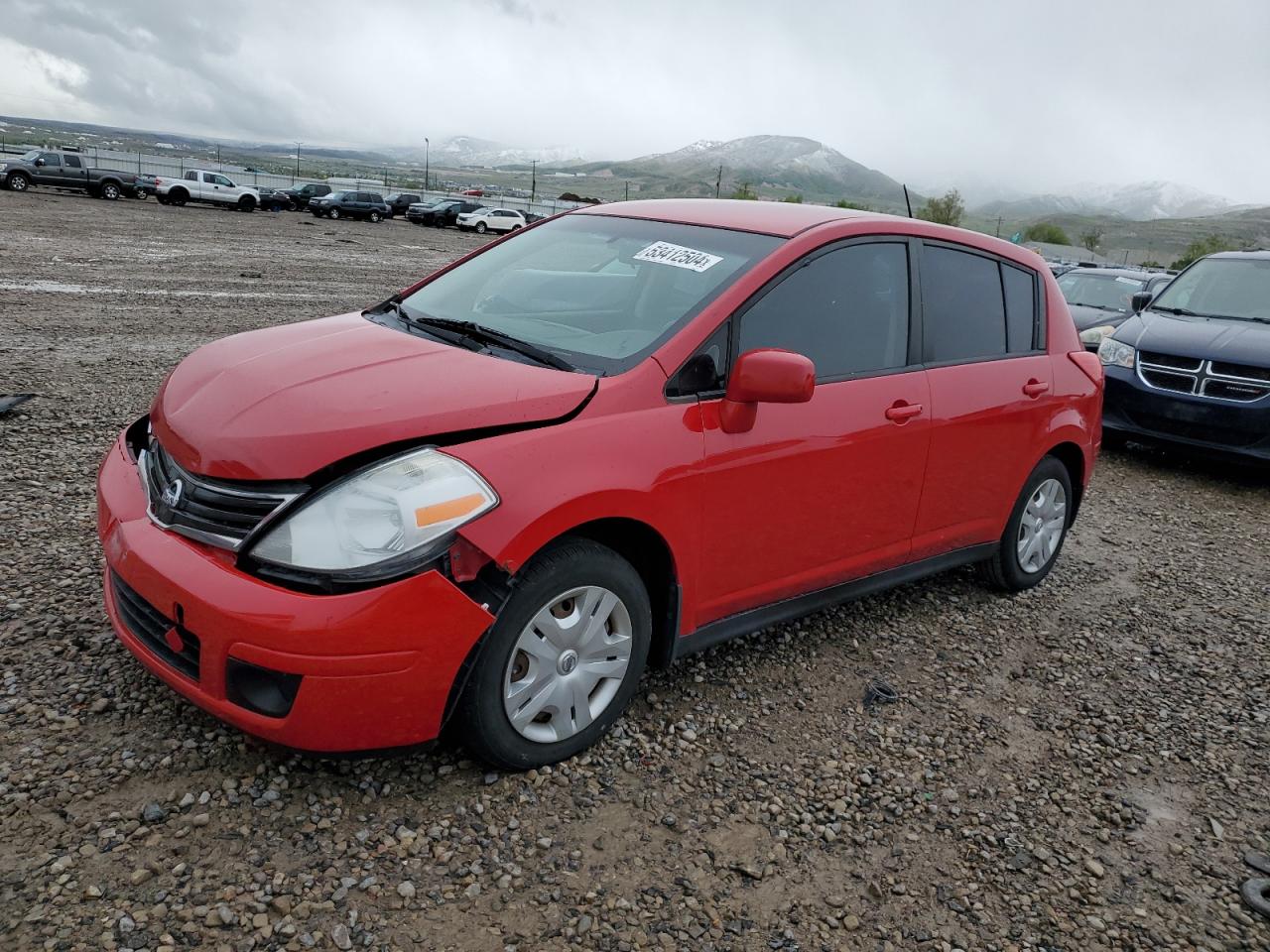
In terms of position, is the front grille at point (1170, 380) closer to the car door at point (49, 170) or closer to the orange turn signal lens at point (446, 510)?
the orange turn signal lens at point (446, 510)

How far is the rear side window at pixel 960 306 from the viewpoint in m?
4.07

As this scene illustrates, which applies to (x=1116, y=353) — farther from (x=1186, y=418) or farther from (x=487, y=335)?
(x=487, y=335)

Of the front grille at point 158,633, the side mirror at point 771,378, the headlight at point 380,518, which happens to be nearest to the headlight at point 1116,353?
the side mirror at point 771,378

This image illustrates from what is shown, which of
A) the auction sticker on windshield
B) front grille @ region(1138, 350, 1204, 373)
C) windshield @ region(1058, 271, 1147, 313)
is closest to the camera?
the auction sticker on windshield

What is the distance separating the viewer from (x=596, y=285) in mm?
3686

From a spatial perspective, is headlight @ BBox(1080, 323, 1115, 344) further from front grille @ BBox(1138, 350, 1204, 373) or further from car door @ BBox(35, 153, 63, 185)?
car door @ BBox(35, 153, 63, 185)

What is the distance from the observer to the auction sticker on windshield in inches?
139

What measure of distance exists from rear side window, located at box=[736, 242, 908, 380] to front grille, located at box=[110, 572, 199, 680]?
1.92 meters

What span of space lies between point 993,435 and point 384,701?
2941mm

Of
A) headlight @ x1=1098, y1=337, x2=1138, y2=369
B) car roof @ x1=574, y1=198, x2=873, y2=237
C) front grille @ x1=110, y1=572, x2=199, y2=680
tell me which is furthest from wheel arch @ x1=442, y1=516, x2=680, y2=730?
headlight @ x1=1098, y1=337, x2=1138, y2=369

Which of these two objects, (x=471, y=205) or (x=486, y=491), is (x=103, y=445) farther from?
(x=471, y=205)

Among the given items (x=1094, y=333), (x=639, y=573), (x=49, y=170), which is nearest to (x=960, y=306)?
(x=639, y=573)

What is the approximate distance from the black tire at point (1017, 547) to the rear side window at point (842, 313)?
126 centimetres

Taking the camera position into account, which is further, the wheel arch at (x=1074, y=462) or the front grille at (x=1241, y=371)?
the front grille at (x=1241, y=371)
